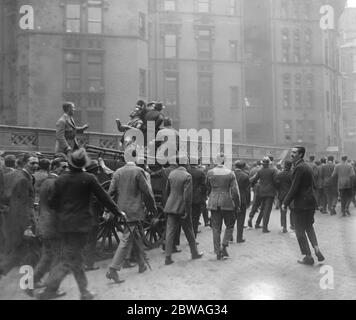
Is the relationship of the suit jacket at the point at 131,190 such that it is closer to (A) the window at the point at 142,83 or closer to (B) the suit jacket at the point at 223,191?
(B) the suit jacket at the point at 223,191

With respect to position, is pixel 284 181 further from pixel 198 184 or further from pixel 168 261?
pixel 168 261

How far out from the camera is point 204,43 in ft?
124

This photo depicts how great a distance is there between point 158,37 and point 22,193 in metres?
30.6

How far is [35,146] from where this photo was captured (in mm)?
17281

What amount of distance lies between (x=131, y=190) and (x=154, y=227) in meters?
2.42

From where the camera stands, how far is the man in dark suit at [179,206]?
28.9ft

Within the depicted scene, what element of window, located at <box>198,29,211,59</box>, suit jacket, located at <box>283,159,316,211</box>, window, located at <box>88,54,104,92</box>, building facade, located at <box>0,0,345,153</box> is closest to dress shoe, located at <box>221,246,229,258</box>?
suit jacket, located at <box>283,159,316,211</box>

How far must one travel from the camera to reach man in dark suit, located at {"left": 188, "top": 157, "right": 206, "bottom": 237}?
10.6 metres

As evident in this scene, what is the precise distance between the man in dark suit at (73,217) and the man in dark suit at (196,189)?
4452 millimetres

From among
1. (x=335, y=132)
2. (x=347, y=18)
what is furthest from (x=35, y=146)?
(x=347, y=18)

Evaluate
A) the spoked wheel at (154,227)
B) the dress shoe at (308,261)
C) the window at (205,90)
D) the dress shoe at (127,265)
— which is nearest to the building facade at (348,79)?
the window at (205,90)


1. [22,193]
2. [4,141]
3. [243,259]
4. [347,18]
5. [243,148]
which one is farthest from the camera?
[347,18]

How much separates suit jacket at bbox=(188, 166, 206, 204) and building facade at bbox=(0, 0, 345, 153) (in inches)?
806
